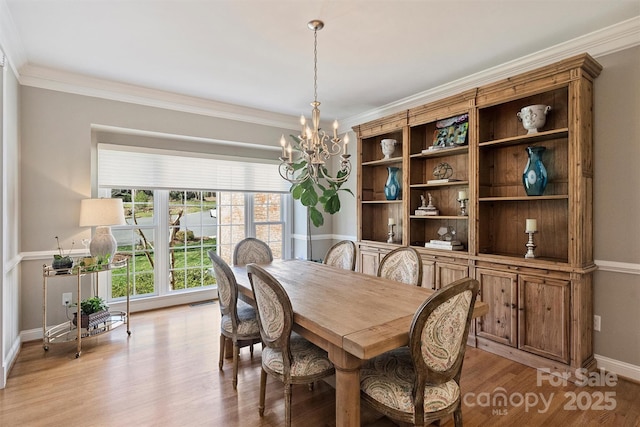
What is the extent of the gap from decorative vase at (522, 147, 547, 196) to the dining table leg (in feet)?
7.45

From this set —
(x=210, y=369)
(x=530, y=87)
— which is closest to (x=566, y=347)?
(x=530, y=87)

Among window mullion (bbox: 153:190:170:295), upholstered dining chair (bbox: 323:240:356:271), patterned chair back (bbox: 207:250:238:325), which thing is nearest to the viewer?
patterned chair back (bbox: 207:250:238:325)

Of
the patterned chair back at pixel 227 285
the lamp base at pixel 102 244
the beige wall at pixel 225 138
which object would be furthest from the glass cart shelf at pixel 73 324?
the patterned chair back at pixel 227 285

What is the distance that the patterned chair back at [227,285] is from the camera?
7.75 ft

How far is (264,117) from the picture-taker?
4.63 m

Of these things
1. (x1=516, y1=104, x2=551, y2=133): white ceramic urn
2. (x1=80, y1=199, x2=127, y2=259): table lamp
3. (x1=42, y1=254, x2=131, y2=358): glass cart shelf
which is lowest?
(x1=42, y1=254, x2=131, y2=358): glass cart shelf

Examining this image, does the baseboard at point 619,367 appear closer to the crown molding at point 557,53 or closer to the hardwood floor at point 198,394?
the hardwood floor at point 198,394

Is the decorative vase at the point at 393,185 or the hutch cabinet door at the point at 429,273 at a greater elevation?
the decorative vase at the point at 393,185

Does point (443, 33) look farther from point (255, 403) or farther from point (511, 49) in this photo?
point (255, 403)

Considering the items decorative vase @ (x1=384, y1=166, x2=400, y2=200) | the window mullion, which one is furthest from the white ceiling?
the window mullion

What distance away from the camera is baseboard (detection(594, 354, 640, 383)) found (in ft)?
8.06

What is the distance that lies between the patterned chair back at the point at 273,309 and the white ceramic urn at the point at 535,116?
2572 mm

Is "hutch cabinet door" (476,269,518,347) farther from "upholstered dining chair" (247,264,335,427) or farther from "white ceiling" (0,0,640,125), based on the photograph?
"white ceiling" (0,0,640,125)

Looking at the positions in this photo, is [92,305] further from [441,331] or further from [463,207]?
[463,207]
